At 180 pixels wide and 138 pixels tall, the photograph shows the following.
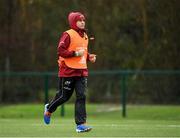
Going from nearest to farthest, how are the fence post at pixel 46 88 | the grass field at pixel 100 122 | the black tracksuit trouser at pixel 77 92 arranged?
the grass field at pixel 100 122 < the black tracksuit trouser at pixel 77 92 < the fence post at pixel 46 88

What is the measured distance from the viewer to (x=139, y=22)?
26.9 m

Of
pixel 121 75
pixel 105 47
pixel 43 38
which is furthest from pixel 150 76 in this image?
pixel 43 38

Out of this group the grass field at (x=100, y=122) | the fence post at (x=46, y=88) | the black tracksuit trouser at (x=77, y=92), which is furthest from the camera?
the fence post at (x=46, y=88)

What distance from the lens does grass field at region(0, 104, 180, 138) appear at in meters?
12.0

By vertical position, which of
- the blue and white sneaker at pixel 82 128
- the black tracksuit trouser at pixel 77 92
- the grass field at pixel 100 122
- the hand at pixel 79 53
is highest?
the hand at pixel 79 53

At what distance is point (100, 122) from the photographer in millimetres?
15883

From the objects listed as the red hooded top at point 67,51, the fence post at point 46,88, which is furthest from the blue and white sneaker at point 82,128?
the fence post at point 46,88

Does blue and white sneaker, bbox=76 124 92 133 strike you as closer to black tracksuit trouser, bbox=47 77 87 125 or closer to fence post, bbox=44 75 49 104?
black tracksuit trouser, bbox=47 77 87 125

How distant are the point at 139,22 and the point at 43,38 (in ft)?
23.9

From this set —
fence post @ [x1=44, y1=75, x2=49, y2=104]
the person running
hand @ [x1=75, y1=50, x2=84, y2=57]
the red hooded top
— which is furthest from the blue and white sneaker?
fence post @ [x1=44, y1=75, x2=49, y2=104]

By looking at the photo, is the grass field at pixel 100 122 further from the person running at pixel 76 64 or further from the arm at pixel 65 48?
the arm at pixel 65 48

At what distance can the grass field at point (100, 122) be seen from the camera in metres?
12.0

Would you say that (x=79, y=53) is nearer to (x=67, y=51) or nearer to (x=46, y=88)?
(x=67, y=51)

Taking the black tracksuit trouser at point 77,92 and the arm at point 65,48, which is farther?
the black tracksuit trouser at point 77,92
